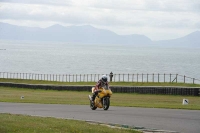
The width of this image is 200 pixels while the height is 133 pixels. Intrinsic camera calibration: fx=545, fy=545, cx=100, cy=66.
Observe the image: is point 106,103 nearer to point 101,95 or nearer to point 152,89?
point 101,95

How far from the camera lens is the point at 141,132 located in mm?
16125

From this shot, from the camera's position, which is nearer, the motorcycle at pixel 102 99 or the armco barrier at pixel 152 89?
the motorcycle at pixel 102 99

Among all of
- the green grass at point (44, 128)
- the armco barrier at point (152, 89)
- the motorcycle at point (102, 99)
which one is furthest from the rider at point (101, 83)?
the armco barrier at point (152, 89)

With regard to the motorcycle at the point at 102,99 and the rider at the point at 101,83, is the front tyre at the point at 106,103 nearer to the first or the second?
the motorcycle at the point at 102,99

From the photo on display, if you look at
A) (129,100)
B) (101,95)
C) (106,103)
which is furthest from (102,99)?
(129,100)

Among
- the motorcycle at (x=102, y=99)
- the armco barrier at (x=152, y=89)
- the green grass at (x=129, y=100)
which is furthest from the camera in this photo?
the armco barrier at (x=152, y=89)

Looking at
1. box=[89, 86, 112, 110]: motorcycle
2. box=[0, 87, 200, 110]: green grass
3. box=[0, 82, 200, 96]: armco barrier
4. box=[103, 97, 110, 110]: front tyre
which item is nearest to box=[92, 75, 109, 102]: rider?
box=[89, 86, 112, 110]: motorcycle

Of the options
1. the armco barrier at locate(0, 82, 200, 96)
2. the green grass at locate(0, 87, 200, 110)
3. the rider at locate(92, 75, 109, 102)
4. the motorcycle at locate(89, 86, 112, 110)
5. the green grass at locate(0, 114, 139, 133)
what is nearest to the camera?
the green grass at locate(0, 114, 139, 133)

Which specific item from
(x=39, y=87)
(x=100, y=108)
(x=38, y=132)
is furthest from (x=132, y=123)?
(x=39, y=87)

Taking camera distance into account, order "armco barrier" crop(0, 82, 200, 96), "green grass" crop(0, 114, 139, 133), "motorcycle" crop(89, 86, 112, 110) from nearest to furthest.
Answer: "green grass" crop(0, 114, 139, 133)
"motorcycle" crop(89, 86, 112, 110)
"armco barrier" crop(0, 82, 200, 96)

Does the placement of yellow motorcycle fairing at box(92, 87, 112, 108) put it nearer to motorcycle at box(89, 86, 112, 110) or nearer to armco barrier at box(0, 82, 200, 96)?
motorcycle at box(89, 86, 112, 110)

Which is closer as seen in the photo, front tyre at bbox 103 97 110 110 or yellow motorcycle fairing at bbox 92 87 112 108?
yellow motorcycle fairing at bbox 92 87 112 108

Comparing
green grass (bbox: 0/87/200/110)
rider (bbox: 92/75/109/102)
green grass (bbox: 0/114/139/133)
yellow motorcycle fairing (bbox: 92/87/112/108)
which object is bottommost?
green grass (bbox: 0/114/139/133)

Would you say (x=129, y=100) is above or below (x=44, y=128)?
above
